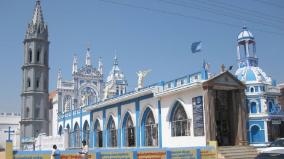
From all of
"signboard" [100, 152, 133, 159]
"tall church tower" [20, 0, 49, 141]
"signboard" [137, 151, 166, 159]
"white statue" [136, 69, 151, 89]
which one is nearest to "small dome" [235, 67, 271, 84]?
"white statue" [136, 69, 151, 89]

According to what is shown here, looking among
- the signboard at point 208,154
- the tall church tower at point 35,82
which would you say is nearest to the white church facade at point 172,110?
the tall church tower at point 35,82

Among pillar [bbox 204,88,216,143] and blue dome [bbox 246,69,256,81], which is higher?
blue dome [bbox 246,69,256,81]

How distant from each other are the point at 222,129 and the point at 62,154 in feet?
36.0

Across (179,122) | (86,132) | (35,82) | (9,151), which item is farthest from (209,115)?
(35,82)

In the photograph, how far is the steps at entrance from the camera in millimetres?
20009

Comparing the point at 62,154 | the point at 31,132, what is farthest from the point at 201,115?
the point at 31,132

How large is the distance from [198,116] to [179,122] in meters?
2.37

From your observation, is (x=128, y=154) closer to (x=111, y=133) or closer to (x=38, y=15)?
(x=111, y=133)

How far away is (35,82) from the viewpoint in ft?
169

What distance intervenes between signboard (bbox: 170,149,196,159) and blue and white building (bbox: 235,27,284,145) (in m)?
17.9

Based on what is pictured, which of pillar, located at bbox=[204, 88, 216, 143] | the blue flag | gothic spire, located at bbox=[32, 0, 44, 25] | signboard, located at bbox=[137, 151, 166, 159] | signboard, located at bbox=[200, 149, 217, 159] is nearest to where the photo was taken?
signboard, located at bbox=[137, 151, 166, 159]

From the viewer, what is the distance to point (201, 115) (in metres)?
21.9

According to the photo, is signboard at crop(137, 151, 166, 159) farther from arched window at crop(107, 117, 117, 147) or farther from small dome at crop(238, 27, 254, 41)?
small dome at crop(238, 27, 254, 41)

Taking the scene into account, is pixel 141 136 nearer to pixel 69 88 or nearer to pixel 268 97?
pixel 268 97
